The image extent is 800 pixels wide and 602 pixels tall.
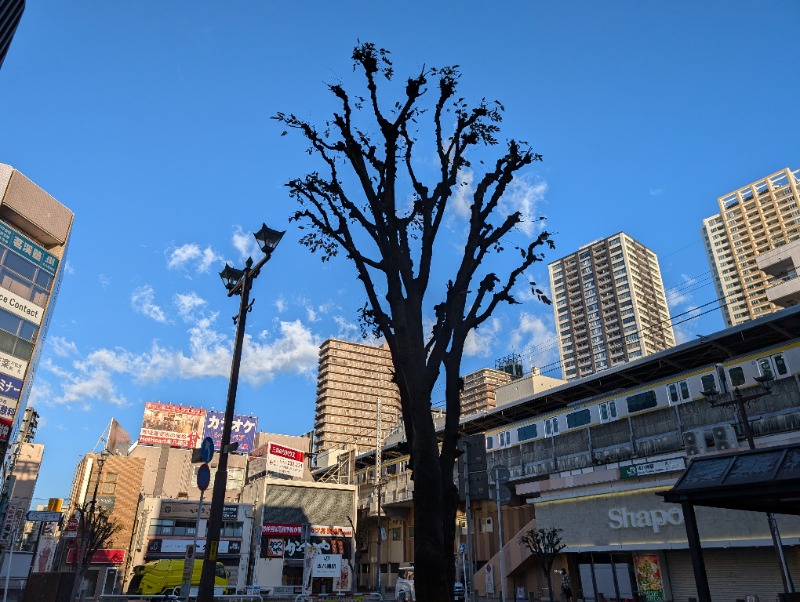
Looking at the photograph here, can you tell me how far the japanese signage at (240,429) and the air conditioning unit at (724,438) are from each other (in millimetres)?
50826

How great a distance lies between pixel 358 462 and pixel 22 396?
1213 inches

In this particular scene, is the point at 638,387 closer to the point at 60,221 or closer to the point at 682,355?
the point at 682,355

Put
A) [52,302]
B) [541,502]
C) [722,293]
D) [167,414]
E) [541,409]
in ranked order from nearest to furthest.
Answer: [541,502]
[541,409]
[52,302]
[167,414]
[722,293]

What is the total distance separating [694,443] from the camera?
24.6 metres

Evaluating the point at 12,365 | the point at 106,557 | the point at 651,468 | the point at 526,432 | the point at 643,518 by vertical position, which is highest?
the point at 12,365

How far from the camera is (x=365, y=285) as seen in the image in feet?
30.8

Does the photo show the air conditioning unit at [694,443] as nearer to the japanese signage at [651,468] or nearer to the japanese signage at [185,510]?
the japanese signage at [651,468]

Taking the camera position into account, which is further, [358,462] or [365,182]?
[358,462]

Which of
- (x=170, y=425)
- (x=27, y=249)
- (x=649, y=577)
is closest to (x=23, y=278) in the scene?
(x=27, y=249)

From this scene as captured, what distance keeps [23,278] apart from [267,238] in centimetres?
3899

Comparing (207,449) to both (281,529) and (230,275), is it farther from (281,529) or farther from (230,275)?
(281,529)

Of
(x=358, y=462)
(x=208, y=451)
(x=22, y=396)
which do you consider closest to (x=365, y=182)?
(x=208, y=451)

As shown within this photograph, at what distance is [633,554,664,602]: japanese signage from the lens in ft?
78.5

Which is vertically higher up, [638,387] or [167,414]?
[167,414]
